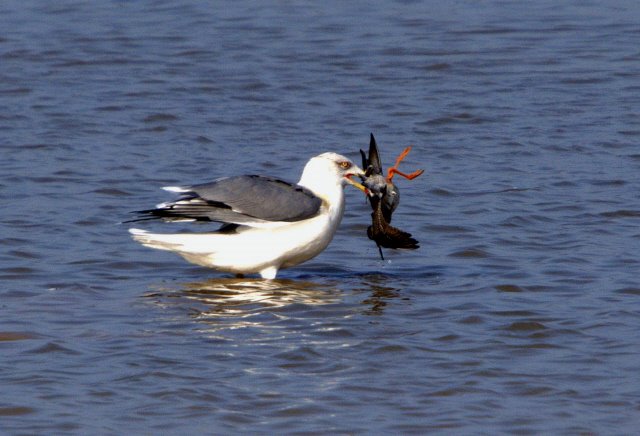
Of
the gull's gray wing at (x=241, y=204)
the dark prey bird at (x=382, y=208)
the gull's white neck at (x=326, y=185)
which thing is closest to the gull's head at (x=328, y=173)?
the gull's white neck at (x=326, y=185)

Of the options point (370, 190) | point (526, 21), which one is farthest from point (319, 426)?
point (526, 21)

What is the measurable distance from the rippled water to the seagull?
234 millimetres

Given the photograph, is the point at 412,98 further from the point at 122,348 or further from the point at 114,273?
the point at 122,348

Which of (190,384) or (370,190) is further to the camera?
(370,190)

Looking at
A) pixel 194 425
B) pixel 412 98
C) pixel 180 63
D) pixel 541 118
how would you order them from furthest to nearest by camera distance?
pixel 180 63
pixel 412 98
pixel 541 118
pixel 194 425

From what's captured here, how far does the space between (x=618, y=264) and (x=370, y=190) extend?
1766 millimetres

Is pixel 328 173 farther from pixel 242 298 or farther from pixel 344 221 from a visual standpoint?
pixel 344 221

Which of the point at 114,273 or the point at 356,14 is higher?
the point at 356,14

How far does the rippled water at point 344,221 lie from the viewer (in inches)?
278

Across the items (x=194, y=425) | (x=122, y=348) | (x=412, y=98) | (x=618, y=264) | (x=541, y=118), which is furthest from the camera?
(x=412, y=98)

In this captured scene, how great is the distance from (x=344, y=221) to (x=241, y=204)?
217 cm

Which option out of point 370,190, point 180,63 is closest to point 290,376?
point 370,190

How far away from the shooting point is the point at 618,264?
9.68 m

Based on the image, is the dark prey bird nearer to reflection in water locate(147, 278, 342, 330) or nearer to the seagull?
the seagull
